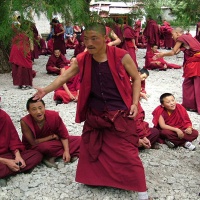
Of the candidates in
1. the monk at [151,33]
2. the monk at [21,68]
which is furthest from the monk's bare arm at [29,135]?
the monk at [151,33]

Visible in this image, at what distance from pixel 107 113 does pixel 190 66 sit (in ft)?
9.86

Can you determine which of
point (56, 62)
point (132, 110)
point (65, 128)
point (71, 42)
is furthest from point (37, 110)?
point (71, 42)

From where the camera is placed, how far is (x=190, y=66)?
17.8 ft

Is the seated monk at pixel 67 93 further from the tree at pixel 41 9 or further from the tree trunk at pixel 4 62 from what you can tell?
the tree at pixel 41 9

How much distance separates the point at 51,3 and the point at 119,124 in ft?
3.59

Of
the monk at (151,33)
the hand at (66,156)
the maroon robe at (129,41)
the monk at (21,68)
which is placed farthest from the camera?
the monk at (151,33)

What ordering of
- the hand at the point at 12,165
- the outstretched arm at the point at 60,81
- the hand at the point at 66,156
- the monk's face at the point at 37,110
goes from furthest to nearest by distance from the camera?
the hand at the point at 66,156
the monk's face at the point at 37,110
the hand at the point at 12,165
the outstretched arm at the point at 60,81

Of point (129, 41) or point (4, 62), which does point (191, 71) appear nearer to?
point (129, 41)

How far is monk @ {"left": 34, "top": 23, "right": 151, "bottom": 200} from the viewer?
2684 mm

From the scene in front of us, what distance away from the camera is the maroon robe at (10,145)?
3.25 meters

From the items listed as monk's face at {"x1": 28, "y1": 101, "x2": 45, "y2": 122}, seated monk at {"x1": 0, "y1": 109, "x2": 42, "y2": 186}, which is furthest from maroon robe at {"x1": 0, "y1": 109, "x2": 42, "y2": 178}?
monk's face at {"x1": 28, "y1": 101, "x2": 45, "y2": 122}

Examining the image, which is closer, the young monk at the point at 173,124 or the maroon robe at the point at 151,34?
the young monk at the point at 173,124

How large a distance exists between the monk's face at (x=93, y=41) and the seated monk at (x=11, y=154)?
1.17 m

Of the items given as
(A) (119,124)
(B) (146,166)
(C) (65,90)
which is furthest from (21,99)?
(A) (119,124)
